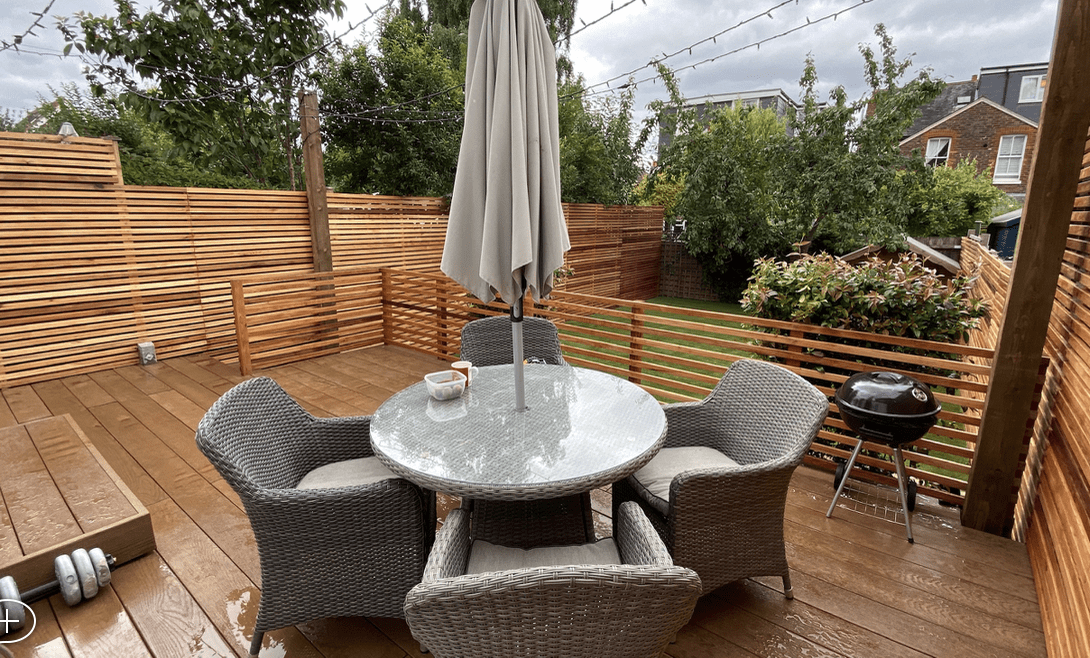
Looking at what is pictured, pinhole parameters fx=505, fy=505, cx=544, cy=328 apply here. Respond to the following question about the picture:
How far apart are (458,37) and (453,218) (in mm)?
12461

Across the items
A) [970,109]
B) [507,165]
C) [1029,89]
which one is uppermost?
[1029,89]

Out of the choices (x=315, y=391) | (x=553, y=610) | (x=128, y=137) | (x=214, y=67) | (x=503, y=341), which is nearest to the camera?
(x=553, y=610)

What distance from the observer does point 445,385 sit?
2125 mm

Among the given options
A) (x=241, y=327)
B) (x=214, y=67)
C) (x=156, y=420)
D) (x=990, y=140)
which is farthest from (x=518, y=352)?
(x=990, y=140)

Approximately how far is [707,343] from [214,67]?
672cm

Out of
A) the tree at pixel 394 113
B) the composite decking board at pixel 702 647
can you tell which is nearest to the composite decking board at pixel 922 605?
the composite decking board at pixel 702 647

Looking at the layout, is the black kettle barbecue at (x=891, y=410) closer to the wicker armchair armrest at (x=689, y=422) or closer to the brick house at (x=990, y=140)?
the wicker armchair armrest at (x=689, y=422)

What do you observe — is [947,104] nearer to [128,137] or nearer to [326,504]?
[128,137]

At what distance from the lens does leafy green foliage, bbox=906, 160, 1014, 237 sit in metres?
15.2

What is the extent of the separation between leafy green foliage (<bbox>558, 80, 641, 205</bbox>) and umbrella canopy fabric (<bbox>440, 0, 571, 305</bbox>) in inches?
401

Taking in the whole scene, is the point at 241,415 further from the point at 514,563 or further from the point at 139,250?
the point at 139,250

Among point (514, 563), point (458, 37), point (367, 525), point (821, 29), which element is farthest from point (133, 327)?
point (458, 37)

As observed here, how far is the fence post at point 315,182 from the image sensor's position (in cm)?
560

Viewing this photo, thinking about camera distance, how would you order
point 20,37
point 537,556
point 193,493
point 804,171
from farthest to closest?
point 804,171 < point 20,37 < point 193,493 < point 537,556
